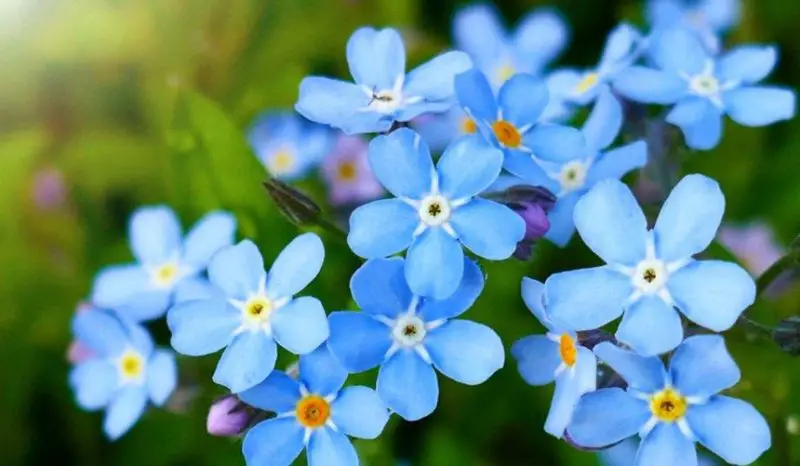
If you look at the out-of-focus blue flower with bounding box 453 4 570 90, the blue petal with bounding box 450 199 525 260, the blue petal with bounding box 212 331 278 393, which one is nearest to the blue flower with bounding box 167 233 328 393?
the blue petal with bounding box 212 331 278 393

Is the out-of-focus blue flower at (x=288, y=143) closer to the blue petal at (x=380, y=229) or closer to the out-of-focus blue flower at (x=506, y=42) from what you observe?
the out-of-focus blue flower at (x=506, y=42)

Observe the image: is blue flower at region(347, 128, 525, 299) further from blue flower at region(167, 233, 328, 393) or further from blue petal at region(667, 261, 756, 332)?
blue petal at region(667, 261, 756, 332)

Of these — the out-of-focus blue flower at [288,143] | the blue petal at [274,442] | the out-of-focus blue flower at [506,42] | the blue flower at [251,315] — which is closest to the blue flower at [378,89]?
the blue flower at [251,315]

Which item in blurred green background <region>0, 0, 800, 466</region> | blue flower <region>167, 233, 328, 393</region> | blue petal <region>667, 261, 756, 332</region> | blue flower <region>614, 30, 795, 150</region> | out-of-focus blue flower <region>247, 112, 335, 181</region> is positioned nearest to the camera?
blue petal <region>667, 261, 756, 332</region>

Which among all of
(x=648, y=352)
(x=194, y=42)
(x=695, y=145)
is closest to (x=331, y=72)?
(x=194, y=42)

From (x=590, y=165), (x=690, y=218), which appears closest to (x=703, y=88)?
(x=590, y=165)

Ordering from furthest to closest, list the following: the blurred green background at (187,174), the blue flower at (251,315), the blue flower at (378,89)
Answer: the blurred green background at (187,174) → the blue flower at (378,89) → the blue flower at (251,315)

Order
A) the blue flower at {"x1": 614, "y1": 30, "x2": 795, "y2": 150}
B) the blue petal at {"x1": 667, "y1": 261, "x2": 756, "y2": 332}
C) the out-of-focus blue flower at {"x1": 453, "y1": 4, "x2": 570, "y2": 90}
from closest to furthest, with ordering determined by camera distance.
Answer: the blue petal at {"x1": 667, "y1": 261, "x2": 756, "y2": 332}
the blue flower at {"x1": 614, "y1": 30, "x2": 795, "y2": 150}
the out-of-focus blue flower at {"x1": 453, "y1": 4, "x2": 570, "y2": 90}
